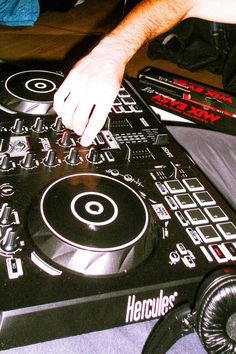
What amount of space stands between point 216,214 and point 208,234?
0.16 feet

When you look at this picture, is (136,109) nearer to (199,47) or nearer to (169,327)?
(169,327)

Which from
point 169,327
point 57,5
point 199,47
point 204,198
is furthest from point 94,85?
point 57,5

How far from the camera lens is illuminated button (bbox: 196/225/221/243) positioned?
1.86 feet

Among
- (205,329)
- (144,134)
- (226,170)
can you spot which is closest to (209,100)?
(226,170)

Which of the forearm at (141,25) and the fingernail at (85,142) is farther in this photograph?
the forearm at (141,25)

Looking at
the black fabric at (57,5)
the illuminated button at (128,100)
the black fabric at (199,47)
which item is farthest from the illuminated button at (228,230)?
the black fabric at (57,5)

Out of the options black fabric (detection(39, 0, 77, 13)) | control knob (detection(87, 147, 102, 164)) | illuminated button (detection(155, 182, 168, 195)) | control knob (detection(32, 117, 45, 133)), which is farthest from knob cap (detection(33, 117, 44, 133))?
black fabric (detection(39, 0, 77, 13))

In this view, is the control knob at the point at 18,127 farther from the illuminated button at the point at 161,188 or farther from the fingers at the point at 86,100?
the illuminated button at the point at 161,188

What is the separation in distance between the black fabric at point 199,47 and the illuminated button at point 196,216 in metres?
0.90

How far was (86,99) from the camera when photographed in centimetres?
65

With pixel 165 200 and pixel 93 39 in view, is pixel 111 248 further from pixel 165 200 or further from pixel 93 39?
pixel 93 39

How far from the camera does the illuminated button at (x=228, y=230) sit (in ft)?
1.90

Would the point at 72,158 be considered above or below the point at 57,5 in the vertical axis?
above

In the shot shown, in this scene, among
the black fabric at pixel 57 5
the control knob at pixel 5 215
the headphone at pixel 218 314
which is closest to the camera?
the headphone at pixel 218 314
